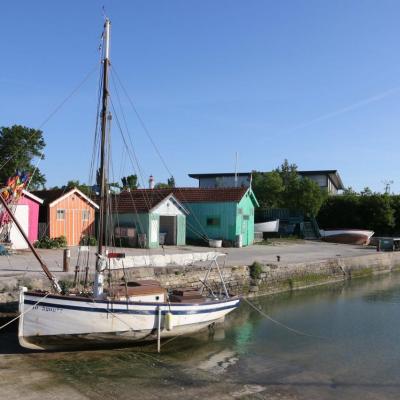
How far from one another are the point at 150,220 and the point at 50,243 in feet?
22.2

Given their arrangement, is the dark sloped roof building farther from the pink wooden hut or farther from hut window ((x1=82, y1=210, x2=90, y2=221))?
the pink wooden hut

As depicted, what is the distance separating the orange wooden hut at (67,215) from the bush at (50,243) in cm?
42

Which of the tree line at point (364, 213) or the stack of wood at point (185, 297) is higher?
the tree line at point (364, 213)

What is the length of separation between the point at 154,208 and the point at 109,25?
1950 cm

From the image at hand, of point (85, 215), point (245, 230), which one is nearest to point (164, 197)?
point (85, 215)

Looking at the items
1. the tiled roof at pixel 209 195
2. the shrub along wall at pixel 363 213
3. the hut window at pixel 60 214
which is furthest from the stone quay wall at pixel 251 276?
the shrub along wall at pixel 363 213

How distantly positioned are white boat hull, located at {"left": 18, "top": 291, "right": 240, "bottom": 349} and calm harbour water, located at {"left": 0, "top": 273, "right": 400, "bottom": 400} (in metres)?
0.43

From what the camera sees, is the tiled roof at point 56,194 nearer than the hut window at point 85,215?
Yes

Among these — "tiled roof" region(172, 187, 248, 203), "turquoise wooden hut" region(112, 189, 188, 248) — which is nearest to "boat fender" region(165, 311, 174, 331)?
"turquoise wooden hut" region(112, 189, 188, 248)

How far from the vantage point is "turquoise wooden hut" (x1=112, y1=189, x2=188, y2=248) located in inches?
1302

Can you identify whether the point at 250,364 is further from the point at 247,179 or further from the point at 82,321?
the point at 247,179

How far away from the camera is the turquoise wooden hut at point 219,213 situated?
37.4 meters

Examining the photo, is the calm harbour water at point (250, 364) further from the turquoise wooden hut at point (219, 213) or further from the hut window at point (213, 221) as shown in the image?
the hut window at point (213, 221)

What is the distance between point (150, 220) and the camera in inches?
1304
